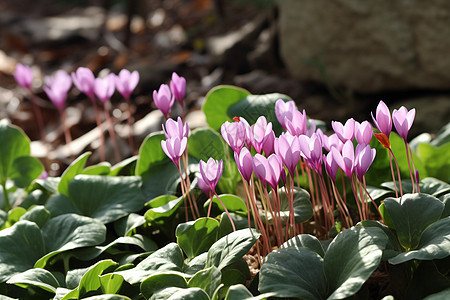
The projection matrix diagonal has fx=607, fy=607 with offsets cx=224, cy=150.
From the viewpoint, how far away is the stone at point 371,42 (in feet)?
10.5

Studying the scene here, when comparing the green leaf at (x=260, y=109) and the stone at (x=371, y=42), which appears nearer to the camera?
the green leaf at (x=260, y=109)

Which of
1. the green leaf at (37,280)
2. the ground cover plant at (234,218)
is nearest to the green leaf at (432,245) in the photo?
the ground cover plant at (234,218)

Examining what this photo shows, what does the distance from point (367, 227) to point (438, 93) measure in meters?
2.41

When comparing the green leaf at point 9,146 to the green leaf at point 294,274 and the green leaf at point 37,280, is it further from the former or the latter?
the green leaf at point 294,274

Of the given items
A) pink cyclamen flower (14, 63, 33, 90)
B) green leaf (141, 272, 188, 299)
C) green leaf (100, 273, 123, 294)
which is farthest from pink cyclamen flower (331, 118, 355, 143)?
pink cyclamen flower (14, 63, 33, 90)

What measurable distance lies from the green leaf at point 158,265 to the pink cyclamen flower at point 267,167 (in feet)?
0.84

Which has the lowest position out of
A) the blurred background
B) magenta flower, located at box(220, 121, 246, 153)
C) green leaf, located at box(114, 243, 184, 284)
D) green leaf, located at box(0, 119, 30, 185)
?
the blurred background

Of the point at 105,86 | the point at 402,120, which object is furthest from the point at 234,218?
the point at 105,86

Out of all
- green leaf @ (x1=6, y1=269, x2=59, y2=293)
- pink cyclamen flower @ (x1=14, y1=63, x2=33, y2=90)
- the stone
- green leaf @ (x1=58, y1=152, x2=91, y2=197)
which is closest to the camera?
green leaf @ (x1=6, y1=269, x2=59, y2=293)

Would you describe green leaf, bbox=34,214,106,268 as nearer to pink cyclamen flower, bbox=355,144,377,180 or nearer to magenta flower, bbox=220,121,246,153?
magenta flower, bbox=220,121,246,153

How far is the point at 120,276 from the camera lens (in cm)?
→ 128

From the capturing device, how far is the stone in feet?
10.5

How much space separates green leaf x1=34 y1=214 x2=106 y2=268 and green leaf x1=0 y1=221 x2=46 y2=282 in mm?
34

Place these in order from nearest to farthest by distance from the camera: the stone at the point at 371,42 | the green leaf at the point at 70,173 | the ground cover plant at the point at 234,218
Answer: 1. the ground cover plant at the point at 234,218
2. the green leaf at the point at 70,173
3. the stone at the point at 371,42
